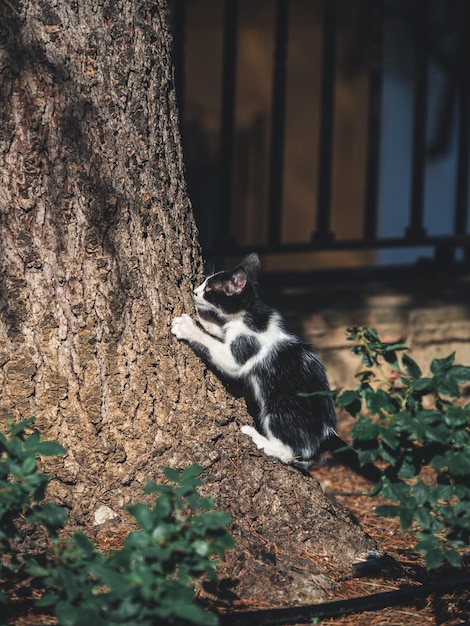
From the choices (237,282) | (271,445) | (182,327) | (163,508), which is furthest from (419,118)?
(163,508)

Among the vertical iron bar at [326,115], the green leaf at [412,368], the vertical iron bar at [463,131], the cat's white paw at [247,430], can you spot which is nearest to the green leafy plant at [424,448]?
the green leaf at [412,368]

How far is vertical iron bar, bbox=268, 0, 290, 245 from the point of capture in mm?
5562

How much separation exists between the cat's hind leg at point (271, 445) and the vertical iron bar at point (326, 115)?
7.92 ft

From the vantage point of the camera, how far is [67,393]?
3.35m

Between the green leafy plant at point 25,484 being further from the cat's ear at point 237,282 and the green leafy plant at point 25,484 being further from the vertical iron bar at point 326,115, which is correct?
the vertical iron bar at point 326,115

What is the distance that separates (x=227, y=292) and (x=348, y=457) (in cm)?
97

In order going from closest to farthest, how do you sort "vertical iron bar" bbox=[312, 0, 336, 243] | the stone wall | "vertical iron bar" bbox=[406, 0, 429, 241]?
the stone wall, "vertical iron bar" bbox=[312, 0, 336, 243], "vertical iron bar" bbox=[406, 0, 429, 241]

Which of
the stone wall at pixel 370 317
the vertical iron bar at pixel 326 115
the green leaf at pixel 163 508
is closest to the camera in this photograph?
the green leaf at pixel 163 508

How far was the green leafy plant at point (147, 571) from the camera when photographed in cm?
246

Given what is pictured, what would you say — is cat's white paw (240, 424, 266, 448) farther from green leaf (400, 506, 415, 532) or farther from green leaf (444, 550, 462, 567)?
green leaf (444, 550, 462, 567)

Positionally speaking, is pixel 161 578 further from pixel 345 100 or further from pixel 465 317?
pixel 345 100

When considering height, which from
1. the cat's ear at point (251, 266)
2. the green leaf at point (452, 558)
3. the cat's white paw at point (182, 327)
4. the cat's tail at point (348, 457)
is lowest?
the cat's tail at point (348, 457)

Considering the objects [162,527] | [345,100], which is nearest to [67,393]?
[162,527]

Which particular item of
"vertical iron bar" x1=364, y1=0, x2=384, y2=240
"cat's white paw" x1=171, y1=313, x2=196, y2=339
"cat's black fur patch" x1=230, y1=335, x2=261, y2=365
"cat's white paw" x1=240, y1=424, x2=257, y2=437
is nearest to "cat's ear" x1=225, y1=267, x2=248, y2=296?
"cat's black fur patch" x1=230, y1=335, x2=261, y2=365
